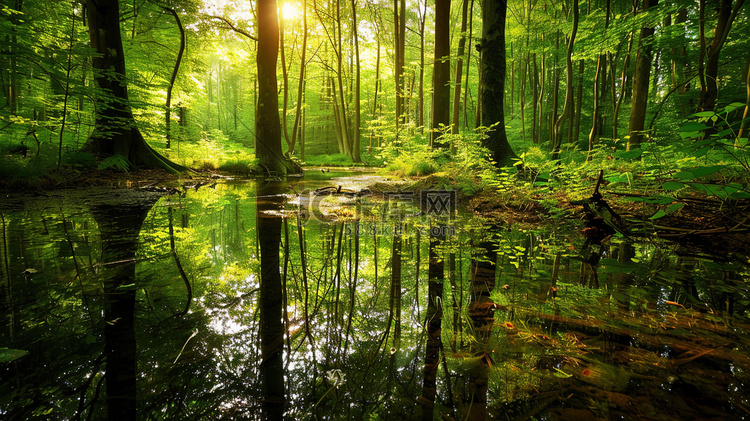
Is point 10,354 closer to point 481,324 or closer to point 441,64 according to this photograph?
point 481,324

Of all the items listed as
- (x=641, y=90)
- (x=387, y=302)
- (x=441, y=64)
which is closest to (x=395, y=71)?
(x=441, y=64)

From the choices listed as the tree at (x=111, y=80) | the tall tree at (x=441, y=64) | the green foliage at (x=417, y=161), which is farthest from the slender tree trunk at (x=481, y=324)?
the tree at (x=111, y=80)

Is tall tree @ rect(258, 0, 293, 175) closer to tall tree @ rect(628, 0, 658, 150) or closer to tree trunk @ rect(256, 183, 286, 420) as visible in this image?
tree trunk @ rect(256, 183, 286, 420)

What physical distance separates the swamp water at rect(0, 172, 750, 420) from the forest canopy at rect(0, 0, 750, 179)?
4.17ft

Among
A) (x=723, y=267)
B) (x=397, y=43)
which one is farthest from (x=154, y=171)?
(x=397, y=43)

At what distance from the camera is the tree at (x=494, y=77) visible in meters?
5.89

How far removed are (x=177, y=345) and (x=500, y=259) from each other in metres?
2.02

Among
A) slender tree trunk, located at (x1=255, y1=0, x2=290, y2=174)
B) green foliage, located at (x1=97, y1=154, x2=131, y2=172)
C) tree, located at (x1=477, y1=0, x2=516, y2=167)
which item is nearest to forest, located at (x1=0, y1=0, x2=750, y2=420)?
tree, located at (x1=477, y1=0, x2=516, y2=167)

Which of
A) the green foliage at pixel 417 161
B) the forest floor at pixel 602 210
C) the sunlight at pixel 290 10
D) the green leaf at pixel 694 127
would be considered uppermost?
the sunlight at pixel 290 10

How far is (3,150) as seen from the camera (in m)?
5.48

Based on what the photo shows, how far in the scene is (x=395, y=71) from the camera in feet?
49.1

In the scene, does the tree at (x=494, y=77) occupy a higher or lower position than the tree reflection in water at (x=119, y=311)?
higher

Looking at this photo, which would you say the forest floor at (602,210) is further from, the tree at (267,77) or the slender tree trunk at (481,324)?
the tree at (267,77)

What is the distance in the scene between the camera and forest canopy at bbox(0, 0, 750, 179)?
522 cm
